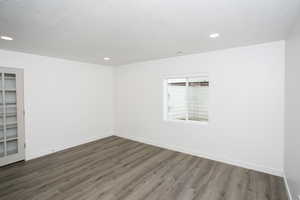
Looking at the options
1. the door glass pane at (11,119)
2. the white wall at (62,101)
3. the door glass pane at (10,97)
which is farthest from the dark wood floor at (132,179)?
the door glass pane at (10,97)

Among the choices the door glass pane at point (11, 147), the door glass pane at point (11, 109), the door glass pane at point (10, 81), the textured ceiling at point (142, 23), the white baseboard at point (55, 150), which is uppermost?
the textured ceiling at point (142, 23)

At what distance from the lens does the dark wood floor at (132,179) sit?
85.0 inches

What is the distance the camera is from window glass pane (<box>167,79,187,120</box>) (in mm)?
4000

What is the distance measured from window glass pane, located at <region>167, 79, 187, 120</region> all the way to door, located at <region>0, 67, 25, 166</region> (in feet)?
12.0

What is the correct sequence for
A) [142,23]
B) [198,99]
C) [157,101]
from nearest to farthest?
[142,23], [198,99], [157,101]

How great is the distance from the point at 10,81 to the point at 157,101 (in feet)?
11.6

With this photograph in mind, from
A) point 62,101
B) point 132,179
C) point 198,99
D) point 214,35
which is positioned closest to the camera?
point 214,35

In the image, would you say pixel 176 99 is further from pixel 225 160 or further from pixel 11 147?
pixel 11 147

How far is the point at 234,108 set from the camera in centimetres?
302

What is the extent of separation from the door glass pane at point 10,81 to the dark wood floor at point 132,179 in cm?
173

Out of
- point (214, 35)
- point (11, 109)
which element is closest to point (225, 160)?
point (214, 35)

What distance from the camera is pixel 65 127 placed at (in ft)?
13.2

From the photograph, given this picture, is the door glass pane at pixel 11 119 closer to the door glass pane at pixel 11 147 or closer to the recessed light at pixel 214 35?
the door glass pane at pixel 11 147

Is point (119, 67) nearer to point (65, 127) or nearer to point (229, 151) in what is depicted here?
point (65, 127)
